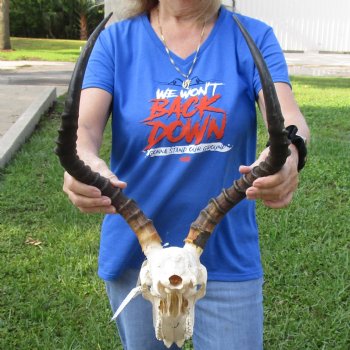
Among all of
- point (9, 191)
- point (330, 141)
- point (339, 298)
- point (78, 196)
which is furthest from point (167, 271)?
point (330, 141)

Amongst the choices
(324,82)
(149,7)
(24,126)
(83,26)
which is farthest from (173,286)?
(83,26)

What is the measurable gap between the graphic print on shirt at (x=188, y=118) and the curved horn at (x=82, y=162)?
0.36m

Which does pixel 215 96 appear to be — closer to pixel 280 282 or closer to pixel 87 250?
pixel 280 282

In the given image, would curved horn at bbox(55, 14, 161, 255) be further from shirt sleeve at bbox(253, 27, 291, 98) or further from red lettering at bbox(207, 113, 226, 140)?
shirt sleeve at bbox(253, 27, 291, 98)

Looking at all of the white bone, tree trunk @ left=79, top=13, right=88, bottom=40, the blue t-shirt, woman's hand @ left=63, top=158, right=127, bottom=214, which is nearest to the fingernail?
woman's hand @ left=63, top=158, right=127, bottom=214

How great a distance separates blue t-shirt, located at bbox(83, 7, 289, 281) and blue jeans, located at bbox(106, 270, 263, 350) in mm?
56

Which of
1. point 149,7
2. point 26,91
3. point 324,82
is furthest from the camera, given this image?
point 324,82

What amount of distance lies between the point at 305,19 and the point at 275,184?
32051 mm

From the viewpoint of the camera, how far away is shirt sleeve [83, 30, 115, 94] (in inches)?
88.7

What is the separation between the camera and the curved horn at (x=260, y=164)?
169 centimetres

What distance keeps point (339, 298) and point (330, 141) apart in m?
4.34

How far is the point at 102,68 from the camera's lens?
7.47ft

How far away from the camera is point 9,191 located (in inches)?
257

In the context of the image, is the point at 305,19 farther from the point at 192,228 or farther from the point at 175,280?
the point at 175,280
